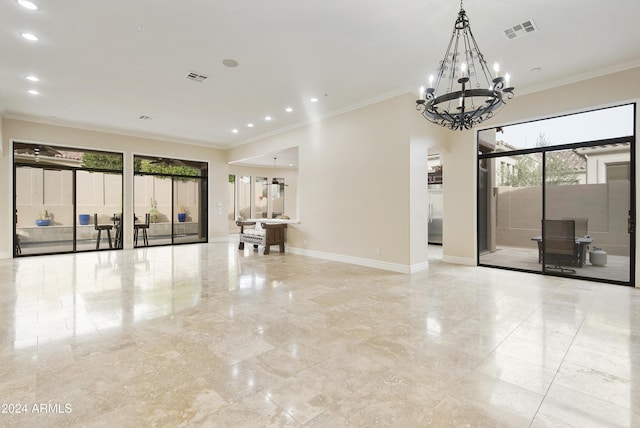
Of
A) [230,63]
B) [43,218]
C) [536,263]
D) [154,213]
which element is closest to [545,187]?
[536,263]

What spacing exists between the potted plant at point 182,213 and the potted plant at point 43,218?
3.46 metres

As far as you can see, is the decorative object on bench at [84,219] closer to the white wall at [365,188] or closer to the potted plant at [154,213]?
the potted plant at [154,213]

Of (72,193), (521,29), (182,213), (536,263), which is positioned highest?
(521,29)

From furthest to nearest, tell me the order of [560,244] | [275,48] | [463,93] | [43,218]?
[43,218], [560,244], [275,48], [463,93]

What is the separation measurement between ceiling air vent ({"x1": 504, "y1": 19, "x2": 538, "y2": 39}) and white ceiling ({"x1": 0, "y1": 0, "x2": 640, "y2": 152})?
76 millimetres

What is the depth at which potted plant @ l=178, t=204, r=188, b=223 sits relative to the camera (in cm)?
1091

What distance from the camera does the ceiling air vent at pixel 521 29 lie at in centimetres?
388

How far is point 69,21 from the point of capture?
384 centimetres

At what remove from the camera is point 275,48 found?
450cm

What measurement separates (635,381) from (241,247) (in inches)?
332

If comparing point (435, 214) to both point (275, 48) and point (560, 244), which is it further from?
point (275, 48)

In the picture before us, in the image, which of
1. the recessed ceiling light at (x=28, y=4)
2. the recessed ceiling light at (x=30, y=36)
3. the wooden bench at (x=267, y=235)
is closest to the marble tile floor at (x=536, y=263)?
the wooden bench at (x=267, y=235)

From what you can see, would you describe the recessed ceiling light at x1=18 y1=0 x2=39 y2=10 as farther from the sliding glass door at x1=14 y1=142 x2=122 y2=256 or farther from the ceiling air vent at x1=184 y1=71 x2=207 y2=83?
the sliding glass door at x1=14 y1=142 x2=122 y2=256

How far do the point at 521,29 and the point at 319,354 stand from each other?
463 cm
